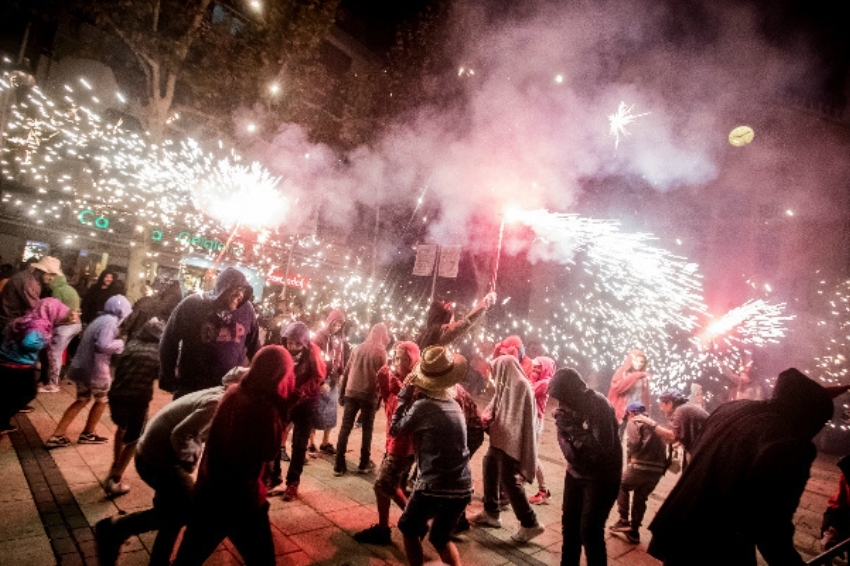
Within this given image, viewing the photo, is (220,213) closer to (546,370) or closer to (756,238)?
(546,370)

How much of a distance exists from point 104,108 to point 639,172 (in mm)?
16756

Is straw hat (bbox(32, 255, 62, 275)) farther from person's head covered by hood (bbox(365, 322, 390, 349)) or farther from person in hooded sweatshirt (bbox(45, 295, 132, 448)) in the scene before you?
person's head covered by hood (bbox(365, 322, 390, 349))

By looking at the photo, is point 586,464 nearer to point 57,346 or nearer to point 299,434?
point 299,434

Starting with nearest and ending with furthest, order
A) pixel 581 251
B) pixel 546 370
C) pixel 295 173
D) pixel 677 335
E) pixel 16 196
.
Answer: pixel 546 370 < pixel 16 196 < pixel 677 335 < pixel 581 251 < pixel 295 173

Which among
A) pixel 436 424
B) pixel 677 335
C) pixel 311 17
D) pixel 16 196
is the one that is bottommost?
pixel 436 424

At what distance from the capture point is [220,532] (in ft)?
7.96

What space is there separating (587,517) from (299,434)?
285 cm

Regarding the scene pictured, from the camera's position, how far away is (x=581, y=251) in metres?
14.5

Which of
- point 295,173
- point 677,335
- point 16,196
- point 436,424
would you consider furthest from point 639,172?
point 16,196

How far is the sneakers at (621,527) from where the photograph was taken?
4887 millimetres

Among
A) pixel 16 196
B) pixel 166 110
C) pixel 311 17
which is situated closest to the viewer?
pixel 166 110

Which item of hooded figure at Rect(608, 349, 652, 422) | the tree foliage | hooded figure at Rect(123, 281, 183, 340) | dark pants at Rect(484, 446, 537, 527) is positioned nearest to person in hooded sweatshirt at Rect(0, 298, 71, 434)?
hooded figure at Rect(123, 281, 183, 340)

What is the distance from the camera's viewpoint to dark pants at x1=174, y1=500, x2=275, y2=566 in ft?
7.82

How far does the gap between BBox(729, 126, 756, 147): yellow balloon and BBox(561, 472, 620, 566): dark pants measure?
12.2 meters
